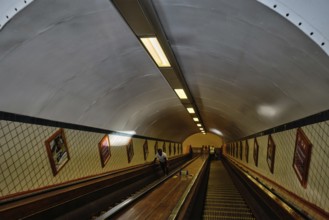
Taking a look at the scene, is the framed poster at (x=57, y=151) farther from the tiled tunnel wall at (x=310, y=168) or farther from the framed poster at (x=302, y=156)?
the framed poster at (x=302, y=156)

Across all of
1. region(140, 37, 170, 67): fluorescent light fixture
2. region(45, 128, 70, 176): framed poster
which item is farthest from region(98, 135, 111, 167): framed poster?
region(140, 37, 170, 67): fluorescent light fixture

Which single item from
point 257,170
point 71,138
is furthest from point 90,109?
point 257,170

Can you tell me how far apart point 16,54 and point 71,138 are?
12.3 ft

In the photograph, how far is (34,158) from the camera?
5781 millimetres

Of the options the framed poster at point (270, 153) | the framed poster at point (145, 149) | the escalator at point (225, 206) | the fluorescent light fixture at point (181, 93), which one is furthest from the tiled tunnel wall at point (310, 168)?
the framed poster at point (145, 149)

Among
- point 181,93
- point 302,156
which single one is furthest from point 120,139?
point 302,156

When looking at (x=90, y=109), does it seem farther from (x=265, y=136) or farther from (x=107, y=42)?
(x=265, y=136)

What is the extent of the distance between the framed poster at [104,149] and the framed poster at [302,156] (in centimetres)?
548

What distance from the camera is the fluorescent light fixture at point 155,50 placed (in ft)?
15.0

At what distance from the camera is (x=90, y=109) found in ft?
24.5

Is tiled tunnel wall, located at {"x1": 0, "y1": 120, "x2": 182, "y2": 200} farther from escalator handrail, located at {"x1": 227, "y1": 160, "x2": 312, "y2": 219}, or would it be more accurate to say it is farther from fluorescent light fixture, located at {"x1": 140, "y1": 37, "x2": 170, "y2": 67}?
escalator handrail, located at {"x1": 227, "y1": 160, "x2": 312, "y2": 219}

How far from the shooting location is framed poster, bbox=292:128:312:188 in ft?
17.4

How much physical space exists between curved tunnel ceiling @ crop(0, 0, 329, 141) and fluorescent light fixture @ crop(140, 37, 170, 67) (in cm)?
22

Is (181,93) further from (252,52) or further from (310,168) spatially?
(252,52)
